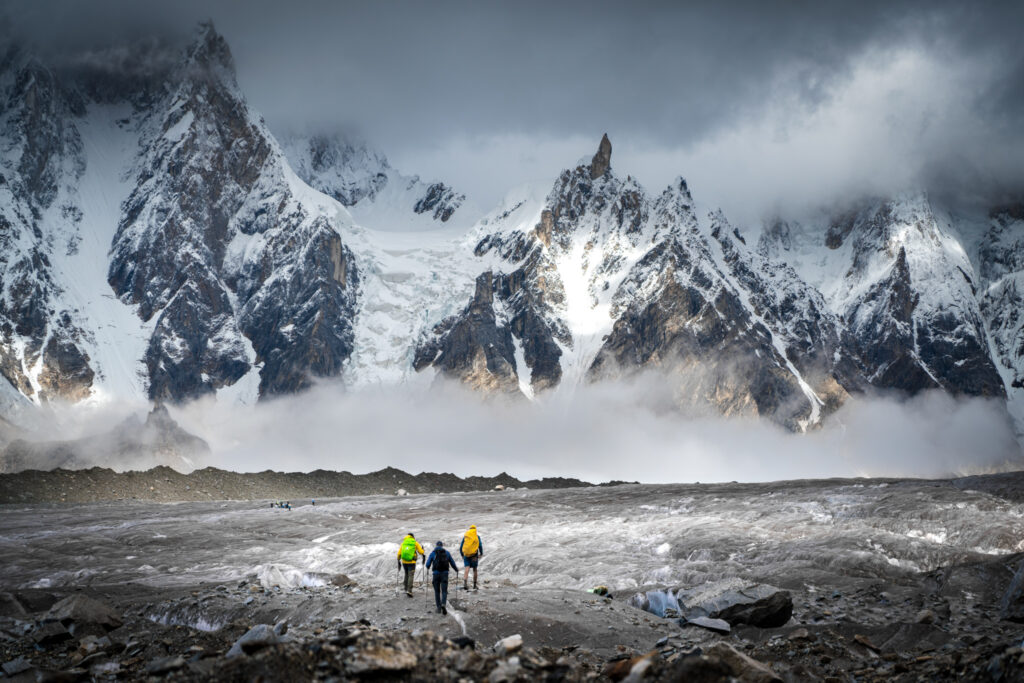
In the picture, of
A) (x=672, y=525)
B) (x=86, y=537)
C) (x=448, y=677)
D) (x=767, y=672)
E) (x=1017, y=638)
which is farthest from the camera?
(x=86, y=537)

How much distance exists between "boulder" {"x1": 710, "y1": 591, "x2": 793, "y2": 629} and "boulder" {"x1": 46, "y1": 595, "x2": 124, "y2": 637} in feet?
64.8

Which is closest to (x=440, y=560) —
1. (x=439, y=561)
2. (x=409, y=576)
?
(x=439, y=561)

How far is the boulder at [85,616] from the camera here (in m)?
24.2

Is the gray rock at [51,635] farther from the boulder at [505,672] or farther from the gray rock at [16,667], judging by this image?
the boulder at [505,672]

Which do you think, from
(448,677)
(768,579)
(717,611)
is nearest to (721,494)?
(768,579)

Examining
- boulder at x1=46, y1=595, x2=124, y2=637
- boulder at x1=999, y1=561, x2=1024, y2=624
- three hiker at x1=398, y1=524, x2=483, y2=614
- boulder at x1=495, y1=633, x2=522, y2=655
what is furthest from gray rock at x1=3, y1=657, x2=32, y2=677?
boulder at x1=999, y1=561, x2=1024, y2=624

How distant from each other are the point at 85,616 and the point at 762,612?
21.7 metres

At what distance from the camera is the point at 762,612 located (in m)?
24.4

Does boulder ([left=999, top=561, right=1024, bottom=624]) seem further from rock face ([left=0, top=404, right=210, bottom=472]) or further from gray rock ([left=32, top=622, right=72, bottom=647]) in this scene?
rock face ([left=0, top=404, right=210, bottom=472])

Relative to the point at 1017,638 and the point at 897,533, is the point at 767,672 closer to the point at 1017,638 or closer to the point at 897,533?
the point at 1017,638

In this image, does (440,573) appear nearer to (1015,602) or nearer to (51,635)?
(51,635)

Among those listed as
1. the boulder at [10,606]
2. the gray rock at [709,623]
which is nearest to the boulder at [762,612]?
the gray rock at [709,623]

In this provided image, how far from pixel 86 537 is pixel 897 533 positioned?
173ft

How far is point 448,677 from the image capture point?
14.2 metres
